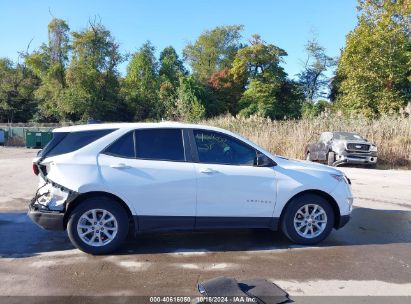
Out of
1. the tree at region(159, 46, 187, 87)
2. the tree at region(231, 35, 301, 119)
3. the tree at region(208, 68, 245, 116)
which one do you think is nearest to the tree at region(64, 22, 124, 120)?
the tree at region(159, 46, 187, 87)

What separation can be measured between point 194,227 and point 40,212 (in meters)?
2.00

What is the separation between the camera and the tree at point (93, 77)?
1743 inches

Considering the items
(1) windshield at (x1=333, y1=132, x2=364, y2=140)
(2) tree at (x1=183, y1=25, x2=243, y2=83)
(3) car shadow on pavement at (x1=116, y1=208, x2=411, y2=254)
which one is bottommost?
(3) car shadow on pavement at (x1=116, y1=208, x2=411, y2=254)

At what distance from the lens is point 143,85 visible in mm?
49750

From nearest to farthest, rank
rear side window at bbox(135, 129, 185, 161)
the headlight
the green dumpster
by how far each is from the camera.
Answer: rear side window at bbox(135, 129, 185, 161) < the headlight < the green dumpster

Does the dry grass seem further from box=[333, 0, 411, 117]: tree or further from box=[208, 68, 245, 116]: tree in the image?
box=[208, 68, 245, 116]: tree

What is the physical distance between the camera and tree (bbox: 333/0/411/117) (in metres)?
31.8

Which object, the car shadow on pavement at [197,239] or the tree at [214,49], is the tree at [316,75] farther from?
the car shadow on pavement at [197,239]

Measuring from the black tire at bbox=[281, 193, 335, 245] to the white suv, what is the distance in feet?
0.05

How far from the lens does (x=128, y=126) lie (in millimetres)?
5727

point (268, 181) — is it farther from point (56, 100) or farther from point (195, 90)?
point (56, 100)

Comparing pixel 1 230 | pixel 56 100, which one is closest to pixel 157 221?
pixel 1 230

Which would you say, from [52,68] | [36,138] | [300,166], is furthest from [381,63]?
→ [52,68]

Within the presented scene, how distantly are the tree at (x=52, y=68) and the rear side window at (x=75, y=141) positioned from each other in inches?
1620
